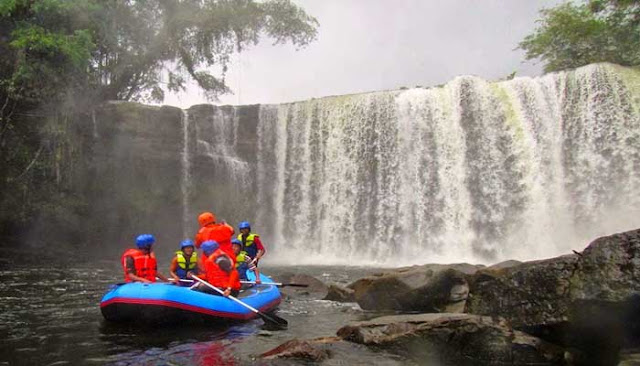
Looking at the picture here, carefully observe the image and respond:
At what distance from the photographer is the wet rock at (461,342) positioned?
18.1ft

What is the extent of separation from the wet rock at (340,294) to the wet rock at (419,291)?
35.0 inches

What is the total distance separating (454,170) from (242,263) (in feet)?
39.0

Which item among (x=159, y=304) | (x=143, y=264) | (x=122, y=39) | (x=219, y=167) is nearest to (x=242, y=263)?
(x=143, y=264)

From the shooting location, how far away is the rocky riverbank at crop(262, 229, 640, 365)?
16.8ft

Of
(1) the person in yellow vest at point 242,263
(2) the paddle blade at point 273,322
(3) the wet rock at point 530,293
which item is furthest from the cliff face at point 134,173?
(3) the wet rock at point 530,293

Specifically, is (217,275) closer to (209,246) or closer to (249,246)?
(209,246)

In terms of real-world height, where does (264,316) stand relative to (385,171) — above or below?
below

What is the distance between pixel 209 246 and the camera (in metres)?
7.98

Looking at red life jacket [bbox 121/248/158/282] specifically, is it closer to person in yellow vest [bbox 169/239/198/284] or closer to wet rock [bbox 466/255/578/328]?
person in yellow vest [bbox 169/239/198/284]

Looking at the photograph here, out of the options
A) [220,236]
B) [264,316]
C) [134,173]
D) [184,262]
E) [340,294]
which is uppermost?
[134,173]

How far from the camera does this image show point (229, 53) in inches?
1022

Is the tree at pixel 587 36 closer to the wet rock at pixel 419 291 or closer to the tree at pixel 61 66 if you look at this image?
the tree at pixel 61 66

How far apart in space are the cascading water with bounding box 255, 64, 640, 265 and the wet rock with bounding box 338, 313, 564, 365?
12.4 meters

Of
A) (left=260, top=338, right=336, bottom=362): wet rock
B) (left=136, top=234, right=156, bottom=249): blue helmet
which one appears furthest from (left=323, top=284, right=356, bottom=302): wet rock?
(left=260, top=338, right=336, bottom=362): wet rock
